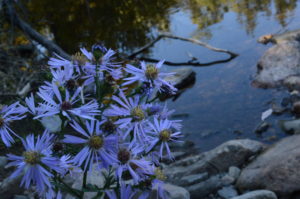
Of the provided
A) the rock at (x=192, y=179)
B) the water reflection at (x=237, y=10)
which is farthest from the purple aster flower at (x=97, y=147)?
the water reflection at (x=237, y=10)

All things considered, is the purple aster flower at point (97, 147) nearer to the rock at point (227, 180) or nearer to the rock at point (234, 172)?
the rock at point (227, 180)

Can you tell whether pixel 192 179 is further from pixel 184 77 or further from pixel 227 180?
pixel 184 77

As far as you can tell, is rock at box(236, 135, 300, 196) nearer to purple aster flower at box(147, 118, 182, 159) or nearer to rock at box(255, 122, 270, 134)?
rock at box(255, 122, 270, 134)

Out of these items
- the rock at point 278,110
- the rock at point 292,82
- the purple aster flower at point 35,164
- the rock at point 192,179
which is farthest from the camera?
the rock at point 292,82

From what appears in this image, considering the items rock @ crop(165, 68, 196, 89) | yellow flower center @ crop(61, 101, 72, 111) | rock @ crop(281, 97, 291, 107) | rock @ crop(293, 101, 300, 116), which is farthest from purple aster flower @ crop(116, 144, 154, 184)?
rock @ crop(165, 68, 196, 89)

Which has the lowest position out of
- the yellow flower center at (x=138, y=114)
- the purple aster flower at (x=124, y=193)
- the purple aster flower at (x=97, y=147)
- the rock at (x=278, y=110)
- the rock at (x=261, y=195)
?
the rock at (x=261, y=195)

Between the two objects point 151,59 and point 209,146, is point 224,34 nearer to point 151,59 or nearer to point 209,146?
point 151,59

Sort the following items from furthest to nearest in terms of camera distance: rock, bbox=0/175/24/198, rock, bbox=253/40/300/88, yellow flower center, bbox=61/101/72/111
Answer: rock, bbox=253/40/300/88, rock, bbox=0/175/24/198, yellow flower center, bbox=61/101/72/111
